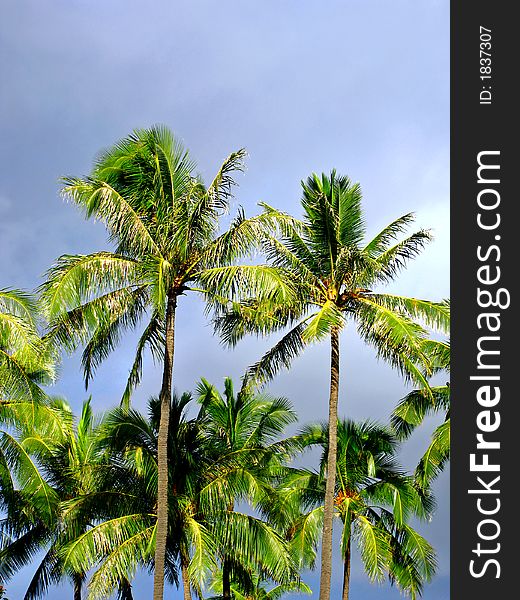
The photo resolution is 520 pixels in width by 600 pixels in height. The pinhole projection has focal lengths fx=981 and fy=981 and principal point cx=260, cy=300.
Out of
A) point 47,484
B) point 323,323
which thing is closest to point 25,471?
point 47,484

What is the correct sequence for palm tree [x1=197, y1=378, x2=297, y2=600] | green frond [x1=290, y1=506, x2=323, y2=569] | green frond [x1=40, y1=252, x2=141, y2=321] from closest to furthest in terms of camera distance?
green frond [x1=40, y1=252, x2=141, y2=321]
palm tree [x1=197, y1=378, x2=297, y2=600]
green frond [x1=290, y1=506, x2=323, y2=569]

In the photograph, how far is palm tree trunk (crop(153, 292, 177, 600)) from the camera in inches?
882

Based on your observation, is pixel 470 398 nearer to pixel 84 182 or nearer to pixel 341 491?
pixel 84 182

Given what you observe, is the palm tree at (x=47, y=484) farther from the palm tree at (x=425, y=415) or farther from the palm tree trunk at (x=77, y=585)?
the palm tree at (x=425, y=415)

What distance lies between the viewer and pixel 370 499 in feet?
102

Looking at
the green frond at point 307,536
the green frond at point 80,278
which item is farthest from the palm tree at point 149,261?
the green frond at point 307,536

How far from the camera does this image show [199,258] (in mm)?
23406

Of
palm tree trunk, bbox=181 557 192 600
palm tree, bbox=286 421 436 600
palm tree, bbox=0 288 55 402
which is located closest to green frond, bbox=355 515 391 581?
palm tree, bbox=286 421 436 600

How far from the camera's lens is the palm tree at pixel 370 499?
2986 centimetres

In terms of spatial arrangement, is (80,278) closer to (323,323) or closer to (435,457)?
(323,323)

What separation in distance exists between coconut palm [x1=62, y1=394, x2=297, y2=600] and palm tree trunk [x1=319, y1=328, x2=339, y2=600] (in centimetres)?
93

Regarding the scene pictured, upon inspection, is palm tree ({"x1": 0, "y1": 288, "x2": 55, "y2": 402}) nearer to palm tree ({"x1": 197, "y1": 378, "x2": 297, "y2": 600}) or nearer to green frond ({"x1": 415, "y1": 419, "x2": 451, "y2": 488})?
palm tree ({"x1": 197, "y1": 378, "x2": 297, "y2": 600})

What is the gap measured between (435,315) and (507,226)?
14764mm

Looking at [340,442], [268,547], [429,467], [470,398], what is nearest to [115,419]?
[268,547]
